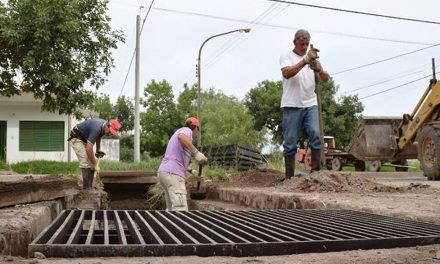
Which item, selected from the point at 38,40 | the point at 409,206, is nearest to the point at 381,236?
the point at 409,206

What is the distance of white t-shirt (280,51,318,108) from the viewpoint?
7480 millimetres

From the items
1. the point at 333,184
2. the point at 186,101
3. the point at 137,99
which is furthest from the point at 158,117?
the point at 333,184

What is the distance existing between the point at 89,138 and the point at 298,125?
3.45 meters

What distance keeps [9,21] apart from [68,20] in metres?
1.18

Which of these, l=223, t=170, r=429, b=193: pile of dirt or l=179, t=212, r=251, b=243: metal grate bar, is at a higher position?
l=223, t=170, r=429, b=193: pile of dirt

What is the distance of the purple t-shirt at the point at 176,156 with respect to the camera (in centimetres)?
691

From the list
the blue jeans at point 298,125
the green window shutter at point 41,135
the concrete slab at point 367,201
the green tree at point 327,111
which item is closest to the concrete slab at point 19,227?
the concrete slab at point 367,201

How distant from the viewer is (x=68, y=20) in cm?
1159

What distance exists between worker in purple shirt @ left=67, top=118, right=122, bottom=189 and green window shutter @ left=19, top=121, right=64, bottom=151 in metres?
16.7

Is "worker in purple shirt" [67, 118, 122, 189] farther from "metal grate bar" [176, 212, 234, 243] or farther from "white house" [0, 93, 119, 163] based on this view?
"white house" [0, 93, 119, 163]

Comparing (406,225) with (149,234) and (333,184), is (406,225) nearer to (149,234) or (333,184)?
(149,234)

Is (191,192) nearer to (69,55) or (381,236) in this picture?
(69,55)

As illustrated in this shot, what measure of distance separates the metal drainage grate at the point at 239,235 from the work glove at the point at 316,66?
2801 mm

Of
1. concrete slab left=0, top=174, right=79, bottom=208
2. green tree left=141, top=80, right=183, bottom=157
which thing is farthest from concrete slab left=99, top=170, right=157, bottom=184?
green tree left=141, top=80, right=183, bottom=157
